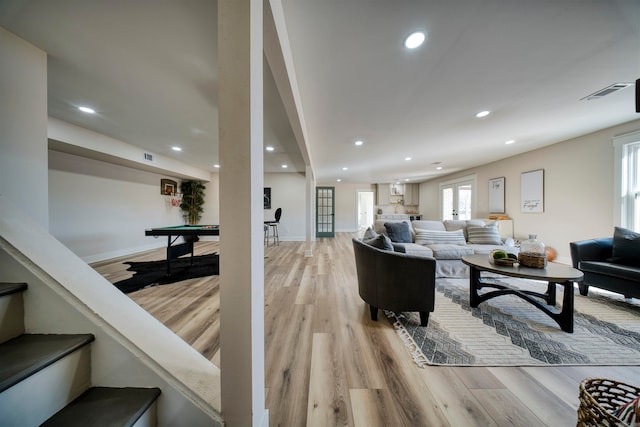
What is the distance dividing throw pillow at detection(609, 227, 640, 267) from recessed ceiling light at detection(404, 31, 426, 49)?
3.37 meters

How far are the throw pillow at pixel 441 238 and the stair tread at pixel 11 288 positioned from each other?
13.9 ft

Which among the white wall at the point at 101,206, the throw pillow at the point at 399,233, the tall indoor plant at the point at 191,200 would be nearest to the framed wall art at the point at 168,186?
the white wall at the point at 101,206

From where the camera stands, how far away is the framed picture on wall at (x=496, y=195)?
5430mm

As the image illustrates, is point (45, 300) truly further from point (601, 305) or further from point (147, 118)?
point (601, 305)

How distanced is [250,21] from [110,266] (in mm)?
5129

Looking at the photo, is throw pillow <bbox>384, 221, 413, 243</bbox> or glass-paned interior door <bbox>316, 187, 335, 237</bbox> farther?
glass-paned interior door <bbox>316, 187, 335, 237</bbox>

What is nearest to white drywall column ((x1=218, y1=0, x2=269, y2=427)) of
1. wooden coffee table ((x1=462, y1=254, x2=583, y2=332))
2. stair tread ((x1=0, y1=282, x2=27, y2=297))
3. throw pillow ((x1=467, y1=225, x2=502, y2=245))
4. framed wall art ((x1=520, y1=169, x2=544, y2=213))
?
stair tread ((x1=0, y1=282, x2=27, y2=297))

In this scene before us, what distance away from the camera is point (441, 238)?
12.2 ft

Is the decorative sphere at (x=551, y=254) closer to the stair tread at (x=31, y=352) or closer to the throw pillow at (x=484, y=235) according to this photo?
the throw pillow at (x=484, y=235)

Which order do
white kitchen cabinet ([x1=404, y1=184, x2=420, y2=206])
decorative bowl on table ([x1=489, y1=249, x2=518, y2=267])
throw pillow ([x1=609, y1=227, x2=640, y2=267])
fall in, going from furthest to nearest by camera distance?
white kitchen cabinet ([x1=404, y1=184, x2=420, y2=206]) < throw pillow ([x1=609, y1=227, x2=640, y2=267]) < decorative bowl on table ([x1=489, y1=249, x2=518, y2=267])

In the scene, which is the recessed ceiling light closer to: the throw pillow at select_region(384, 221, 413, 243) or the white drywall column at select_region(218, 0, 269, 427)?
the white drywall column at select_region(218, 0, 269, 427)

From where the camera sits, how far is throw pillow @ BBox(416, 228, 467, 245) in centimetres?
369

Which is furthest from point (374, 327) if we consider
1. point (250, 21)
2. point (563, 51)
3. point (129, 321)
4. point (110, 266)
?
point (110, 266)

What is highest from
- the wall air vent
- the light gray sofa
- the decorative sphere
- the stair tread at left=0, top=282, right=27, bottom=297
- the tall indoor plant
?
the wall air vent
